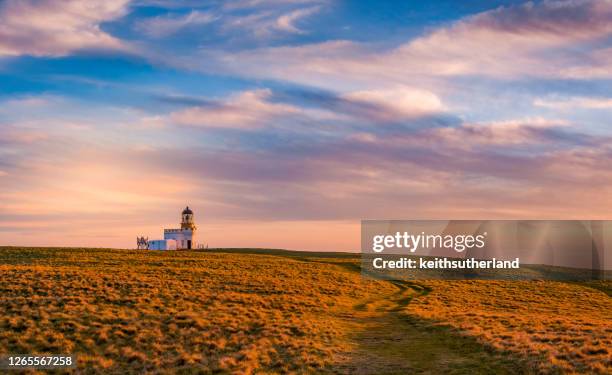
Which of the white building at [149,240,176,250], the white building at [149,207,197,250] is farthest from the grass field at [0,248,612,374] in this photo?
the white building at [149,207,197,250]

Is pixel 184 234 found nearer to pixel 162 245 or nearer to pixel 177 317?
pixel 162 245

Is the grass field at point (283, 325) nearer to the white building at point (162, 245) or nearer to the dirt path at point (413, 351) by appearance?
the dirt path at point (413, 351)

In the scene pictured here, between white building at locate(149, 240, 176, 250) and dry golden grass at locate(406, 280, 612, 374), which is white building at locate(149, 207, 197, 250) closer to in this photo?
white building at locate(149, 240, 176, 250)

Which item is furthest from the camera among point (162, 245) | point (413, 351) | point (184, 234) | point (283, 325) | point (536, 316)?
point (184, 234)

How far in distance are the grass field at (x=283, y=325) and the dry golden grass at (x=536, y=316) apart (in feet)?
0.31

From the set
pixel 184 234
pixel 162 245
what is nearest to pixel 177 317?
pixel 162 245

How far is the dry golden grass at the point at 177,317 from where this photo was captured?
2144 centimetres

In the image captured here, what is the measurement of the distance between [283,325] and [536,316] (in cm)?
1846

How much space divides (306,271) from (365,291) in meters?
12.9

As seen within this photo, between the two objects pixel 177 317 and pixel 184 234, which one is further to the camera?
pixel 184 234

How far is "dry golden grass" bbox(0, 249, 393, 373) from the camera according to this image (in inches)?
844

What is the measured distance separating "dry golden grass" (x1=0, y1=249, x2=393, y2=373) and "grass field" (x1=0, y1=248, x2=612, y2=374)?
0.33 feet

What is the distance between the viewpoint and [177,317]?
95.1 feet

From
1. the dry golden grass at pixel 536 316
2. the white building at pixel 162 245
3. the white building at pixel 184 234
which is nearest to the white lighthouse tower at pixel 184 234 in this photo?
the white building at pixel 184 234
